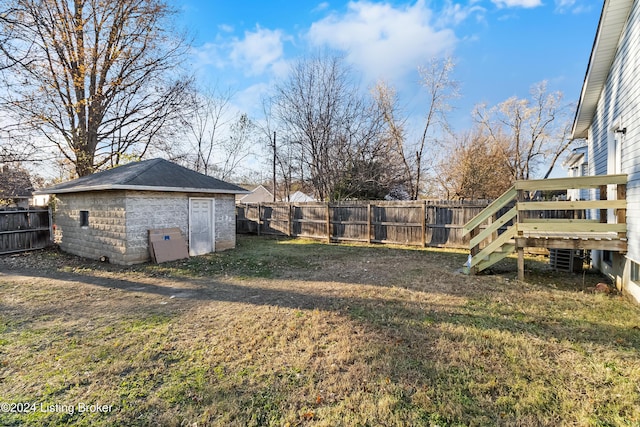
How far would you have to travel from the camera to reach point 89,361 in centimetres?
337

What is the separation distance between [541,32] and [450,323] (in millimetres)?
12551

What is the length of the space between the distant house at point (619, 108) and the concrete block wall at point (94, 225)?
1162 centimetres

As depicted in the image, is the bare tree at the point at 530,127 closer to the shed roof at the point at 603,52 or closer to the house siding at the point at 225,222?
the shed roof at the point at 603,52

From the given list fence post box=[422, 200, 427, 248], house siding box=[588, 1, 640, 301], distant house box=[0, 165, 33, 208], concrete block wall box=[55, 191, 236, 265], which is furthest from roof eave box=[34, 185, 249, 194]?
house siding box=[588, 1, 640, 301]

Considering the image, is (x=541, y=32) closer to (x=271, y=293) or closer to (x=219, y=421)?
(x=271, y=293)

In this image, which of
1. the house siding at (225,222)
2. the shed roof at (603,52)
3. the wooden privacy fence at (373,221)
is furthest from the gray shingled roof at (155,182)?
the shed roof at (603,52)

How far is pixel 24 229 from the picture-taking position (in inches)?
440

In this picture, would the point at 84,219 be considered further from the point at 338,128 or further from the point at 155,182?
the point at 338,128

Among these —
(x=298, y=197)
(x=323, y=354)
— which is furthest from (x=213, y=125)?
(x=323, y=354)

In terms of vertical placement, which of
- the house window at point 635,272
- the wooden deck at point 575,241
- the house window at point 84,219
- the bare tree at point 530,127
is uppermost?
the bare tree at point 530,127

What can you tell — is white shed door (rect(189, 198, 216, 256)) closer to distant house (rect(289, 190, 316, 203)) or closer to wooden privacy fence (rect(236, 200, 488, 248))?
wooden privacy fence (rect(236, 200, 488, 248))

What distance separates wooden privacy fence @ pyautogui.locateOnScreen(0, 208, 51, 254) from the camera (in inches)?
420

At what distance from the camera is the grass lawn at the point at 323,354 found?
98.8 inches

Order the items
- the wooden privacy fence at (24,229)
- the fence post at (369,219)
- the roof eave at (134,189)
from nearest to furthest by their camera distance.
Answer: the roof eave at (134,189) < the wooden privacy fence at (24,229) < the fence post at (369,219)
